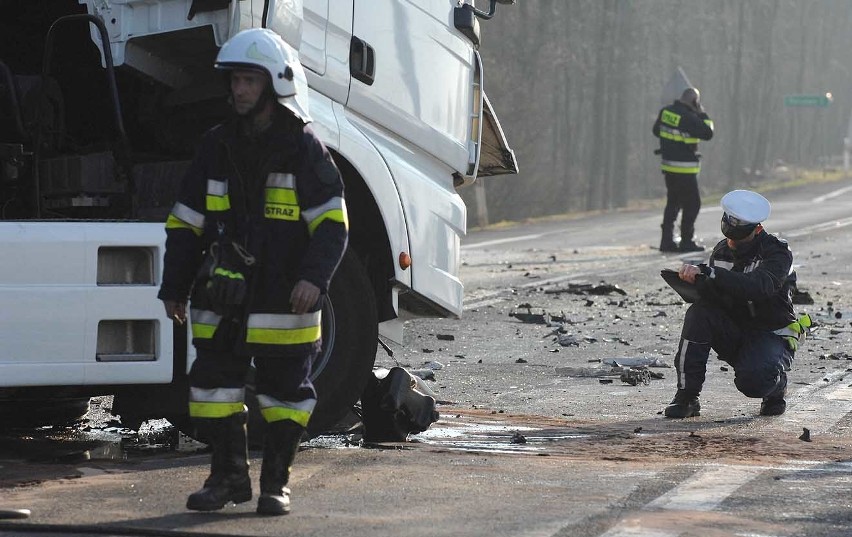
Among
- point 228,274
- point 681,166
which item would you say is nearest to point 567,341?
point 228,274

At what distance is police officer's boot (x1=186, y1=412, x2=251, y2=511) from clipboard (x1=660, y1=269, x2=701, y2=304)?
318cm

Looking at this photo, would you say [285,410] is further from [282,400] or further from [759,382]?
[759,382]

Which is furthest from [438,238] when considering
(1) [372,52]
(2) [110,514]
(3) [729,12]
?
(3) [729,12]

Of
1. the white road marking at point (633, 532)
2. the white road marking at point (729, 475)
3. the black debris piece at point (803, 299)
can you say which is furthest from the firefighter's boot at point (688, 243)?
the white road marking at point (633, 532)

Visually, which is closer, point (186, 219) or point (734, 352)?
point (186, 219)

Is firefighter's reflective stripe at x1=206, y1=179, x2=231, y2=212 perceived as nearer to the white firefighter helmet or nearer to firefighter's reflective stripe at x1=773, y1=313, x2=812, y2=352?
the white firefighter helmet

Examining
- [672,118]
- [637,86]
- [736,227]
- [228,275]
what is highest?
[637,86]

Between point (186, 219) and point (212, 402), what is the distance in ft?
1.97

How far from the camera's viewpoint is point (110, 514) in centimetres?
492

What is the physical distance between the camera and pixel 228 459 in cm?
513

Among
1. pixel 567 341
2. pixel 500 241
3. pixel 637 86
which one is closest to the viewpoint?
pixel 567 341

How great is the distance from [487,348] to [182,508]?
586 cm

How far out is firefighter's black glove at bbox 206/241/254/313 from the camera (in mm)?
5004

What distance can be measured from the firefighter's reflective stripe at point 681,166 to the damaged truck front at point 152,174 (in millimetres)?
11360
